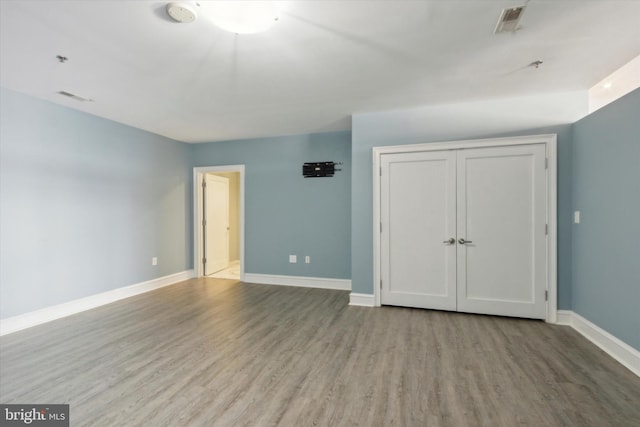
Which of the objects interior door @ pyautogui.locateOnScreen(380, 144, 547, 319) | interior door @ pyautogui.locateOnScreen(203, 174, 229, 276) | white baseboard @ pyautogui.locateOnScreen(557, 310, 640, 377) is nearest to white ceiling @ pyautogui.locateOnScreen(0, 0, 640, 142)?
interior door @ pyautogui.locateOnScreen(380, 144, 547, 319)

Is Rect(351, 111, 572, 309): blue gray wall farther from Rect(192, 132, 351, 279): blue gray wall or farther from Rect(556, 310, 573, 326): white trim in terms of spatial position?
Rect(556, 310, 573, 326): white trim

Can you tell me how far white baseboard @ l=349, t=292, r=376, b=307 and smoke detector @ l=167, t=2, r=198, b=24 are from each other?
354 cm

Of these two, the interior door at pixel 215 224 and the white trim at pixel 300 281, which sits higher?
the interior door at pixel 215 224

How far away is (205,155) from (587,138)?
5803mm

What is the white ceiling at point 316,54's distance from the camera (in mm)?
2002

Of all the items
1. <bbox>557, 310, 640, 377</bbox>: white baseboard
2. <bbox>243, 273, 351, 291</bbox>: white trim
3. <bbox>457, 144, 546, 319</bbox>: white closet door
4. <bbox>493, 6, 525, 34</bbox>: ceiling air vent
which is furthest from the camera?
<bbox>243, 273, 351, 291</bbox>: white trim

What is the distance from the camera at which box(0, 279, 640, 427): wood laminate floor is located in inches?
75.9

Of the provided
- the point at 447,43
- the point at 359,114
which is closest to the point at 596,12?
the point at 447,43

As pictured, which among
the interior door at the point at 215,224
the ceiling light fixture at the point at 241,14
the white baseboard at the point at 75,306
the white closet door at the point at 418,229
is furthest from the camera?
the interior door at the point at 215,224

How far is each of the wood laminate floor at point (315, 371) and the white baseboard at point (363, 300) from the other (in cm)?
37

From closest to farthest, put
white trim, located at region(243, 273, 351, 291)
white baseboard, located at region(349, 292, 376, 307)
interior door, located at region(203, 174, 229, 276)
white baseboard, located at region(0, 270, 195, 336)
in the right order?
white baseboard, located at region(0, 270, 195, 336) < white baseboard, located at region(349, 292, 376, 307) < white trim, located at region(243, 273, 351, 291) < interior door, located at region(203, 174, 229, 276)

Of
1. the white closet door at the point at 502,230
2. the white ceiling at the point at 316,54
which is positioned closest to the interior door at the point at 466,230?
the white closet door at the point at 502,230

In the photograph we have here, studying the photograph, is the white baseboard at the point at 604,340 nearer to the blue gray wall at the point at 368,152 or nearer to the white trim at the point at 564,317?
the white trim at the point at 564,317

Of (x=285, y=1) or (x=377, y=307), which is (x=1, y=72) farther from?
(x=377, y=307)
